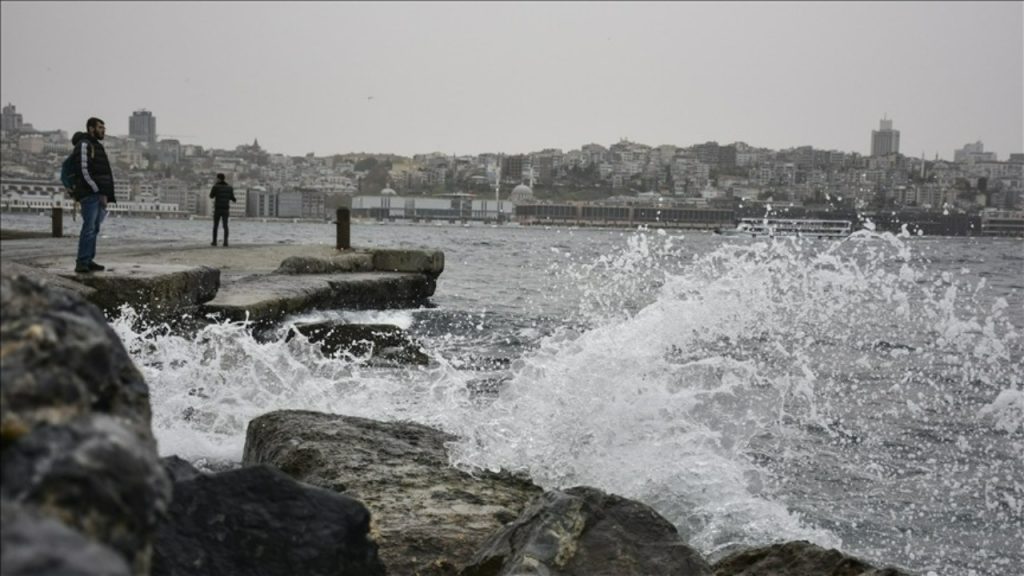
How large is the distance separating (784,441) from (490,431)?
3042 millimetres

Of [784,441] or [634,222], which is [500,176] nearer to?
[634,222]

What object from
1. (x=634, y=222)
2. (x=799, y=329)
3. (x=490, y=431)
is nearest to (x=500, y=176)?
(x=634, y=222)

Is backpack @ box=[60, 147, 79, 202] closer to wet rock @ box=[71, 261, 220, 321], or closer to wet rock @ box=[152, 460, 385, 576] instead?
wet rock @ box=[71, 261, 220, 321]

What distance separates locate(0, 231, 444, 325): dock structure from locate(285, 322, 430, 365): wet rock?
37cm

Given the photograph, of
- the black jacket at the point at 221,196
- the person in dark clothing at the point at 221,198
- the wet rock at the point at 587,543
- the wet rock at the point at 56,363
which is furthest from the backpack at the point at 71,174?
the black jacket at the point at 221,196

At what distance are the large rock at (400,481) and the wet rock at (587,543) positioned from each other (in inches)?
10.4

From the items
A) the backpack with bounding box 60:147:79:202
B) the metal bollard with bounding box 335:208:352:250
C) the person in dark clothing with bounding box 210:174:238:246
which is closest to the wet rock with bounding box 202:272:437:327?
the backpack with bounding box 60:147:79:202

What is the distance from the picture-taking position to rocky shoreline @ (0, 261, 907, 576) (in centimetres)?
118

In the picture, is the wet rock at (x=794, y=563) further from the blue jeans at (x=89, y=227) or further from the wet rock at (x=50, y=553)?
the blue jeans at (x=89, y=227)

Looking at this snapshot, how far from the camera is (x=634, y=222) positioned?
128 metres

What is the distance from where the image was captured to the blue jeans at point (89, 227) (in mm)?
8352

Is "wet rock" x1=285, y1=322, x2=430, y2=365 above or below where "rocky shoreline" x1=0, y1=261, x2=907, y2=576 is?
below

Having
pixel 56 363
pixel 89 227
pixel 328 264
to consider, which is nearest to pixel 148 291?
pixel 89 227

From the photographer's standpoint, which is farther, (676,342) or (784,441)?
(676,342)
